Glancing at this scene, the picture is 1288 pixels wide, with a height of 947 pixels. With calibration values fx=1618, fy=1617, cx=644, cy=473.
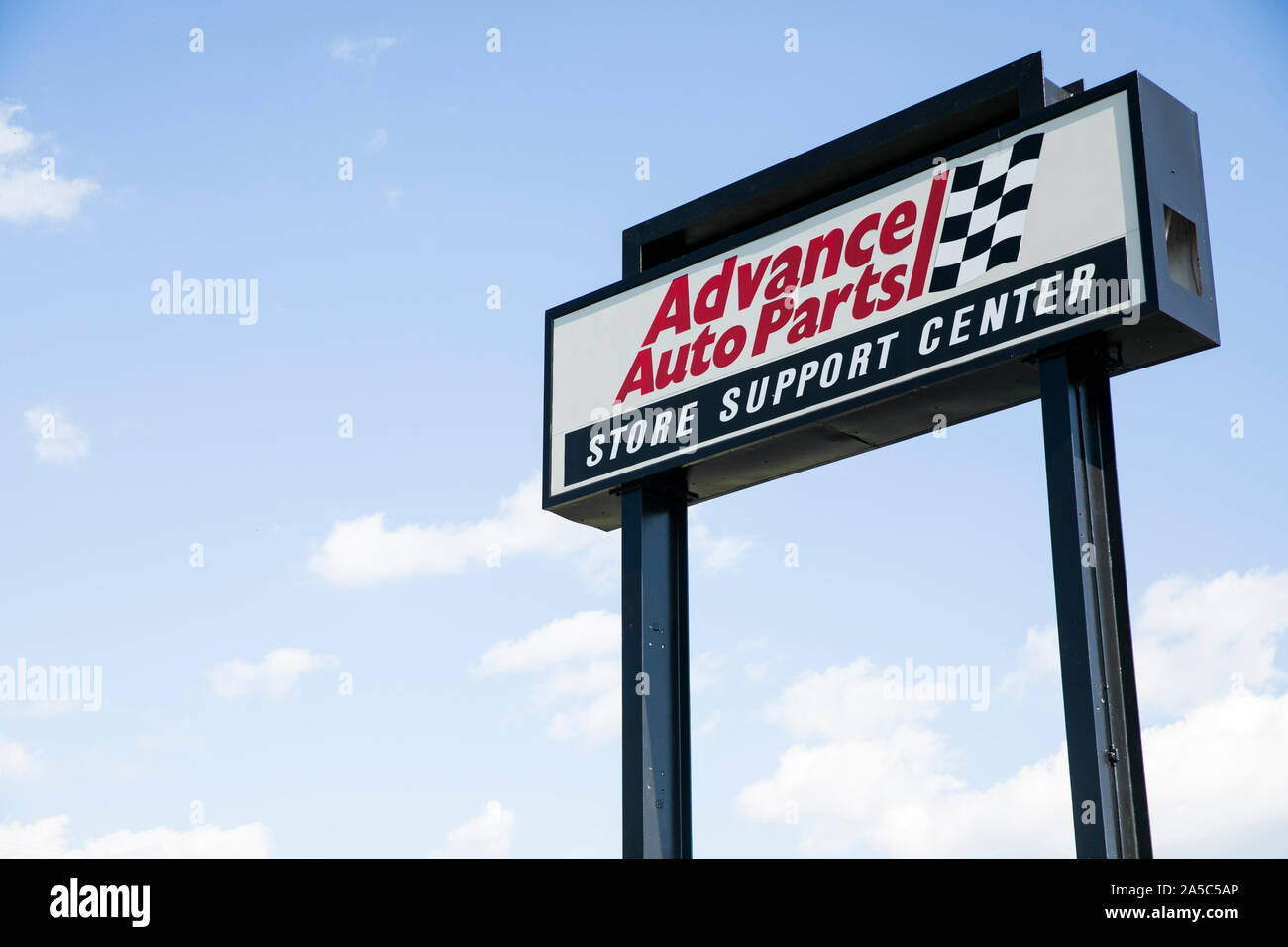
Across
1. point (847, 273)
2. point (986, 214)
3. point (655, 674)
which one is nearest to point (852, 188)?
point (847, 273)

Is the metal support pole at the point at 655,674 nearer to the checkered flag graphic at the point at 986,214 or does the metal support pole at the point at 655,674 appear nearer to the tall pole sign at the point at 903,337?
the tall pole sign at the point at 903,337

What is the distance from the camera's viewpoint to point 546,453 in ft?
42.5

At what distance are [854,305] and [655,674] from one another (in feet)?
9.94

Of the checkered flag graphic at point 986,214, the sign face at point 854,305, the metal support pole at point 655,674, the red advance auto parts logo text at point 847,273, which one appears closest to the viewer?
the sign face at point 854,305

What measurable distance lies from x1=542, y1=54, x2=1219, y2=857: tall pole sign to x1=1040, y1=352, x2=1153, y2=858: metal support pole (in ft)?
0.05

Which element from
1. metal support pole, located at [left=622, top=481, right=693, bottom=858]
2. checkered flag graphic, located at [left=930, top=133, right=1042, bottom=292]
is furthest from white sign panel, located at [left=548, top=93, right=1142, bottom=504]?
metal support pole, located at [left=622, top=481, right=693, bottom=858]

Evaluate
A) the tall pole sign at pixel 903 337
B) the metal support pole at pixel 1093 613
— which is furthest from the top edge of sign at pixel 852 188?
the metal support pole at pixel 1093 613

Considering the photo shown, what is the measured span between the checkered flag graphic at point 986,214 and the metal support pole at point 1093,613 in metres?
0.88

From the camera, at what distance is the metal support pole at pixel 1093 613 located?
8938 millimetres
